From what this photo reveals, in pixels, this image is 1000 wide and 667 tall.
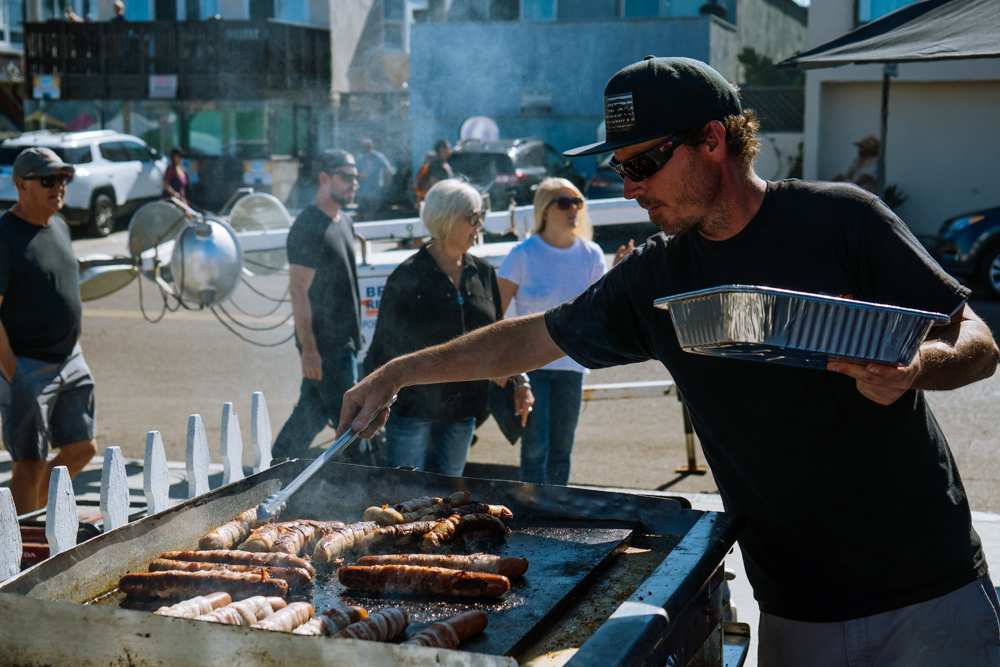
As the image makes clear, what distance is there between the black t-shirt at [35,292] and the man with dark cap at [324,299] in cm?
128

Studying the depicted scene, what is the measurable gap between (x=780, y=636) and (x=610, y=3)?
23002 millimetres

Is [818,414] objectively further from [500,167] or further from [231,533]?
[500,167]

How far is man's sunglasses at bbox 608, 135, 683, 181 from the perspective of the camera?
2609 millimetres

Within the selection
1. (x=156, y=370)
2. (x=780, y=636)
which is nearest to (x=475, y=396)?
(x=780, y=636)

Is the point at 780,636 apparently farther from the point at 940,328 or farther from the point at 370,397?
the point at 370,397

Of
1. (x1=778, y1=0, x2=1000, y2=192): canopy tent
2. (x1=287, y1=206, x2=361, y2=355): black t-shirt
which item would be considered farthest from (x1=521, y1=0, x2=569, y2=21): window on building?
(x1=287, y1=206, x2=361, y2=355): black t-shirt

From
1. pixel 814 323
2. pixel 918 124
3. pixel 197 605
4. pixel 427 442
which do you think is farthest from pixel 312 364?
pixel 918 124

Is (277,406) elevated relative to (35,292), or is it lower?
lower

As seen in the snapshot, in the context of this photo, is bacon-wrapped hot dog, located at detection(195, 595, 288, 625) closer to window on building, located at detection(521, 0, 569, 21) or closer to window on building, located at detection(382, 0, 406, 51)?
window on building, located at detection(521, 0, 569, 21)

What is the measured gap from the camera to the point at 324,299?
6.42 m

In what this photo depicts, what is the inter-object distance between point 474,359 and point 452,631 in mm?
915

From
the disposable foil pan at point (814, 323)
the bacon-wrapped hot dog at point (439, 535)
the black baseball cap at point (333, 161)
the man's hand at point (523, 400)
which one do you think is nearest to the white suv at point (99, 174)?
the black baseball cap at point (333, 161)

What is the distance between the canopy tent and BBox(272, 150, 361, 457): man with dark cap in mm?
2759

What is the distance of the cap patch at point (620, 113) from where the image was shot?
262 cm
